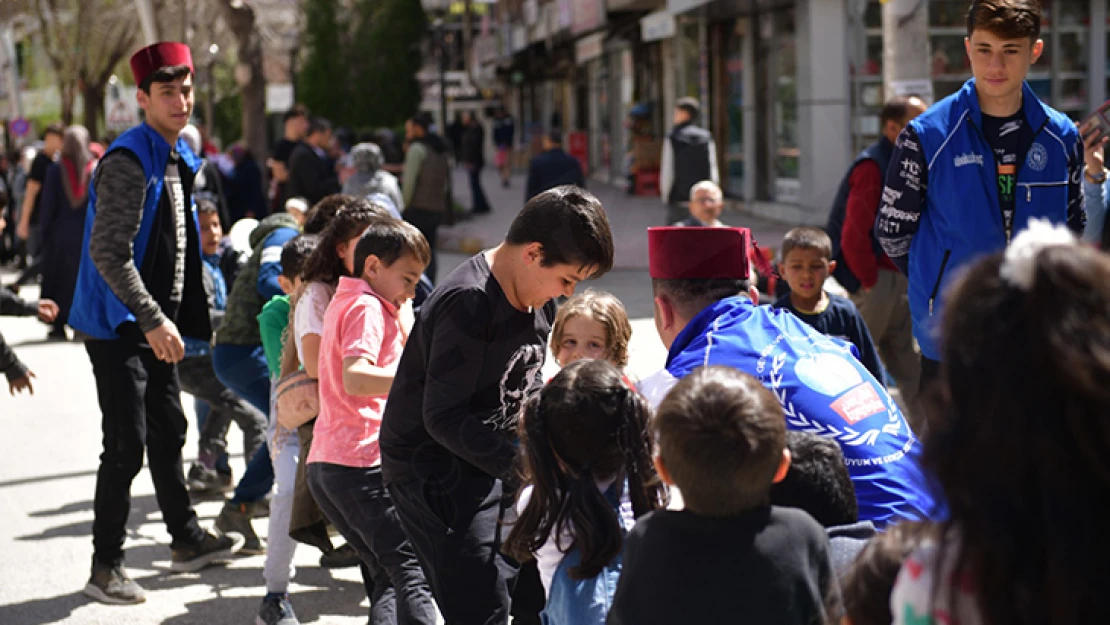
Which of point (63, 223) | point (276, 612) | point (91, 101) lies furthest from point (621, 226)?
point (91, 101)

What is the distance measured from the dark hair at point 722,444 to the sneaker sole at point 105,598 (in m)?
3.75

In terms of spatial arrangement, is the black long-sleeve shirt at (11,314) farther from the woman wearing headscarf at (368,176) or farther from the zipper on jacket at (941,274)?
the woman wearing headscarf at (368,176)

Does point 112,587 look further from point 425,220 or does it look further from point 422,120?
point 422,120

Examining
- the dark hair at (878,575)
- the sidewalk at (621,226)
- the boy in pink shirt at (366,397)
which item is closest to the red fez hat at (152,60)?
the boy in pink shirt at (366,397)

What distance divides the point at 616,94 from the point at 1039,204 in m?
30.9

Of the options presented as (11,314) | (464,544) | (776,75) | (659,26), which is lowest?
(464,544)

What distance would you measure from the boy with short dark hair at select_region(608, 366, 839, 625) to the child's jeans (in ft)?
8.98

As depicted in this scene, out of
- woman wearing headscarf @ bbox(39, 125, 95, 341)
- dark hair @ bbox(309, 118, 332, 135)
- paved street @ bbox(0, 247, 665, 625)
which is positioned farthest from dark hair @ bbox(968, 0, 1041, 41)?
dark hair @ bbox(309, 118, 332, 135)

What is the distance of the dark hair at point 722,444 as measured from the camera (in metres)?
2.29

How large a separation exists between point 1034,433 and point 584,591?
1523mm

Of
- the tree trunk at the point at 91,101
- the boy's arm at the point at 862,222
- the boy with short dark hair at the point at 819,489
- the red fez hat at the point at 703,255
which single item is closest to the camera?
the boy with short dark hair at the point at 819,489

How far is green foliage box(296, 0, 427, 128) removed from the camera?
148ft

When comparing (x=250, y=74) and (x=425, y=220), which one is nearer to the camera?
(x=425, y=220)

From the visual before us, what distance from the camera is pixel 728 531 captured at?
2.31 m
